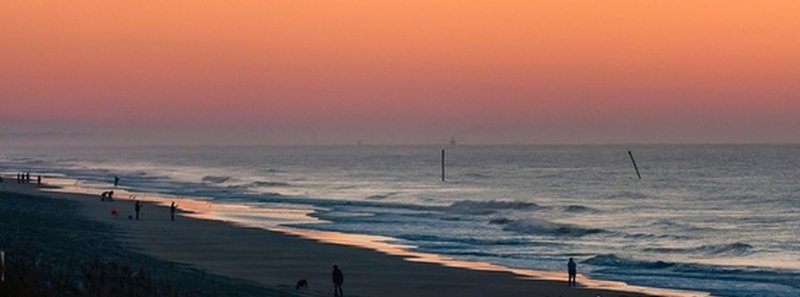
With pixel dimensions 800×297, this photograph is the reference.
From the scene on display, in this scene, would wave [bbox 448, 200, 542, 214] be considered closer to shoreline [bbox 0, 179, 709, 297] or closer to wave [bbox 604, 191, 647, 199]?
wave [bbox 604, 191, 647, 199]

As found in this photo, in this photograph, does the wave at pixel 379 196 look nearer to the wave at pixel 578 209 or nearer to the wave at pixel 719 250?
the wave at pixel 578 209

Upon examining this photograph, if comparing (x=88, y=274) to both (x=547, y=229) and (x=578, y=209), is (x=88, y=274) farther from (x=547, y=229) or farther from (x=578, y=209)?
(x=578, y=209)

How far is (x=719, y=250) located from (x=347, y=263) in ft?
53.6

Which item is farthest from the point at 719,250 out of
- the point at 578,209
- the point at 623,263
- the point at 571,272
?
the point at 578,209

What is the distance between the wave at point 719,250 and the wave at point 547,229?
24.7 ft

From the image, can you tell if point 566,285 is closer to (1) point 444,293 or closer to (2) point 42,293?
(1) point 444,293

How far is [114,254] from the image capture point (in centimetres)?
3278

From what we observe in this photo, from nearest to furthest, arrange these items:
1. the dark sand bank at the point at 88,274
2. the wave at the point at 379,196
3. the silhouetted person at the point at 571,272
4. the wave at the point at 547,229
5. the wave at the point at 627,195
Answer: the dark sand bank at the point at 88,274 → the silhouetted person at the point at 571,272 → the wave at the point at 547,229 → the wave at the point at 379,196 → the wave at the point at 627,195

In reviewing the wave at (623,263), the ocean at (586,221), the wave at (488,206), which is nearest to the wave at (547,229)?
the ocean at (586,221)

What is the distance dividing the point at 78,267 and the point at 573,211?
56.2 metres

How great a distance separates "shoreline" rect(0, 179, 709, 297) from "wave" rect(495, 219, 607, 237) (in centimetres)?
952

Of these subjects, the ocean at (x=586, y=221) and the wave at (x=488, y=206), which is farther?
the wave at (x=488, y=206)

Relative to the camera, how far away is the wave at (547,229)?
5722 cm

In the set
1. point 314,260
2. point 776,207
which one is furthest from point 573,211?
point 314,260
